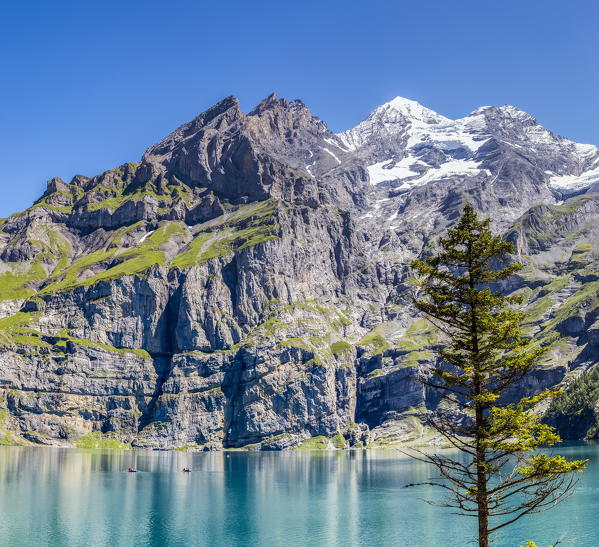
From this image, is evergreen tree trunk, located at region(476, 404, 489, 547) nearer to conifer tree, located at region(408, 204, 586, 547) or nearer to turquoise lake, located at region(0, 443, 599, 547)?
conifer tree, located at region(408, 204, 586, 547)

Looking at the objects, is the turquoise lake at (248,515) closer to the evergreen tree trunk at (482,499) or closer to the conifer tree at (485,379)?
the conifer tree at (485,379)

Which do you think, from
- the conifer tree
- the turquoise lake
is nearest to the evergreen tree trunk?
the conifer tree

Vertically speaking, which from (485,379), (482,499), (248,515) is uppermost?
(485,379)

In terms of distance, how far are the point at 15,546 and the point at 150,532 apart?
822 inches

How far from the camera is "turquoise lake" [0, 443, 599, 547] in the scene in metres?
92.6

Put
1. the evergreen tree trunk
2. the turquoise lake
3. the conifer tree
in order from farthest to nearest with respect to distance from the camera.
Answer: the turquoise lake → the conifer tree → the evergreen tree trunk

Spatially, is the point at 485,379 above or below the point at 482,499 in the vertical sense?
above

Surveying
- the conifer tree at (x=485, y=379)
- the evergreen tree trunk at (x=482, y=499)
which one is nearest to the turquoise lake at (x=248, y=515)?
the conifer tree at (x=485, y=379)

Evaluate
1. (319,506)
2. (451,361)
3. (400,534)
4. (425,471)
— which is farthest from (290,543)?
(425,471)

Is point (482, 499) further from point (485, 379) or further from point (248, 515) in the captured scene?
point (248, 515)

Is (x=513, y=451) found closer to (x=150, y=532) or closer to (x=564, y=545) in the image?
(x=564, y=545)

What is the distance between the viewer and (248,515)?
11412 centimetres

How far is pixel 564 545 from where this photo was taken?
274 feet

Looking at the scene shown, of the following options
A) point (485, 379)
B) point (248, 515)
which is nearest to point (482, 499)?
point (485, 379)
